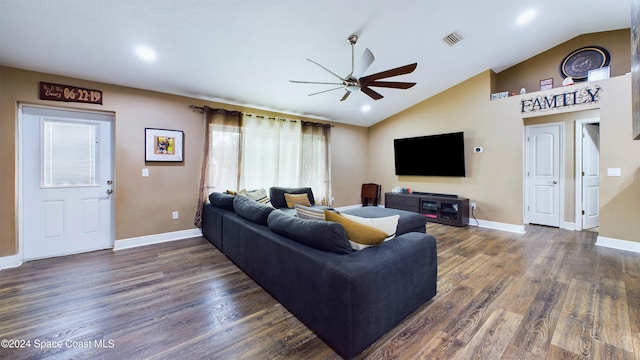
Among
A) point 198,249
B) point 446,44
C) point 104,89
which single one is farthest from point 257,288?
point 446,44

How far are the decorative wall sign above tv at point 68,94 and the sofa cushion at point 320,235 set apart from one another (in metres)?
3.52

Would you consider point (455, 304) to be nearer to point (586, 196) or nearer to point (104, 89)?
point (586, 196)

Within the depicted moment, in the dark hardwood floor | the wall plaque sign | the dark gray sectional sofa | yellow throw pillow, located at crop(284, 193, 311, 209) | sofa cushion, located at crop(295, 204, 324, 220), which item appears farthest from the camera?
yellow throw pillow, located at crop(284, 193, 311, 209)

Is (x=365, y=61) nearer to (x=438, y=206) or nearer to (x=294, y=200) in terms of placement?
(x=294, y=200)

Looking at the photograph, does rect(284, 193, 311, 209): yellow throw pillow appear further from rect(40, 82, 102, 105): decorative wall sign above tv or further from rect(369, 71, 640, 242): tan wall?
rect(40, 82, 102, 105): decorative wall sign above tv

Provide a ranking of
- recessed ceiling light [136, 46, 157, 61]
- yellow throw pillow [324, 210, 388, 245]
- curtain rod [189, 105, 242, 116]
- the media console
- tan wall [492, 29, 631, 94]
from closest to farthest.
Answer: yellow throw pillow [324, 210, 388, 245]
recessed ceiling light [136, 46, 157, 61]
tan wall [492, 29, 631, 94]
curtain rod [189, 105, 242, 116]
the media console

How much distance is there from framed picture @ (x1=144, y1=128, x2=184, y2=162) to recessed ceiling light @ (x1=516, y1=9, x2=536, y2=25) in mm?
5358

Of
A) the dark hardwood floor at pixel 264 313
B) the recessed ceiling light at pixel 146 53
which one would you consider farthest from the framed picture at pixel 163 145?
the dark hardwood floor at pixel 264 313

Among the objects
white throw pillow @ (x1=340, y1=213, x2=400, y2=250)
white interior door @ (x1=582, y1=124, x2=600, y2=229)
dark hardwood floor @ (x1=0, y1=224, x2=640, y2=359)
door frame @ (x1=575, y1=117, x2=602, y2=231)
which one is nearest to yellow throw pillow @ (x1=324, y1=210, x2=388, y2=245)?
white throw pillow @ (x1=340, y1=213, x2=400, y2=250)

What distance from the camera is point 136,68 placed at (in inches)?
126

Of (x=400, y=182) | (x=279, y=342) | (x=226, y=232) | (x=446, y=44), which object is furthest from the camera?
(x=400, y=182)

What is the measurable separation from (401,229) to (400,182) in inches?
126

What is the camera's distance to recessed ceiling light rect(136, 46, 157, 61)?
286 centimetres

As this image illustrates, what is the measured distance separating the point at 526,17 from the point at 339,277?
14.5 ft
